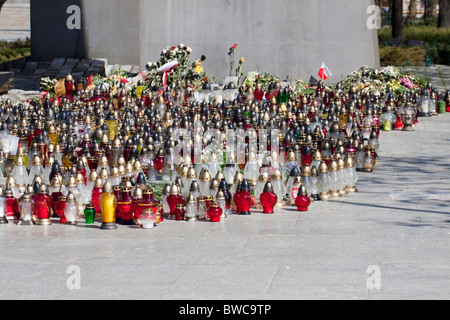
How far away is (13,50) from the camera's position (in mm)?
33469

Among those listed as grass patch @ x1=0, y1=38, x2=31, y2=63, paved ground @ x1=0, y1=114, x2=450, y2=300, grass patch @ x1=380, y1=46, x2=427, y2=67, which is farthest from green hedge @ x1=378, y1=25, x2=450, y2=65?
paved ground @ x1=0, y1=114, x2=450, y2=300

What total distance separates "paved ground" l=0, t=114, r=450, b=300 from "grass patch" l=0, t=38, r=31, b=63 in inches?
867

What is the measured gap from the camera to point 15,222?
34.3ft

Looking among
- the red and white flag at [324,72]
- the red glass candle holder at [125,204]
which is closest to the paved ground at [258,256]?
the red glass candle holder at [125,204]

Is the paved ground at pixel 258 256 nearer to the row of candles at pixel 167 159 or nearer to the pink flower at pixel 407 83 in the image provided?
the row of candles at pixel 167 159

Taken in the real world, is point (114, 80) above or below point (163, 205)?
above

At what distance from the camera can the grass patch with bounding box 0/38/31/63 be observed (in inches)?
1251

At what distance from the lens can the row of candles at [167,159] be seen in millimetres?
10391

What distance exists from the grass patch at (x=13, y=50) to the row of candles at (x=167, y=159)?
648 inches

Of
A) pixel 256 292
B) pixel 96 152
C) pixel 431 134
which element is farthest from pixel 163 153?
pixel 431 134

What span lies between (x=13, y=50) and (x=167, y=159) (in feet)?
75.3
